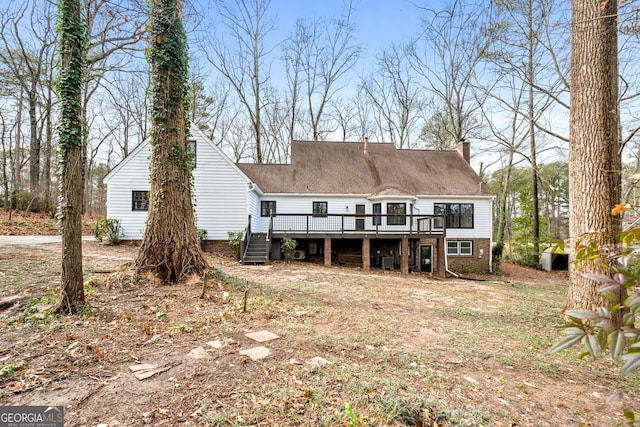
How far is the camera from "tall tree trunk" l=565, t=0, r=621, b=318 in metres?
4.72

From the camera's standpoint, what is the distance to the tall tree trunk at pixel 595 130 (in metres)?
4.72

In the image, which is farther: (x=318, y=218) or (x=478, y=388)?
(x=318, y=218)

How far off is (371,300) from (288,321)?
8.66ft

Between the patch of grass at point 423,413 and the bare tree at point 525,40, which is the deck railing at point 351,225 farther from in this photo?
the patch of grass at point 423,413

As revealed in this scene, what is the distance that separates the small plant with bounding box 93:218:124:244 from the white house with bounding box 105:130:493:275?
0.89 feet

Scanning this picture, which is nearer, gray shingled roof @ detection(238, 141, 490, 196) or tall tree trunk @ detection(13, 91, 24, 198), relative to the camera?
gray shingled roof @ detection(238, 141, 490, 196)

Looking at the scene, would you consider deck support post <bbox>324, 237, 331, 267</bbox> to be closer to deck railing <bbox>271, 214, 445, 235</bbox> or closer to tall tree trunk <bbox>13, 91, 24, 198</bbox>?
deck railing <bbox>271, 214, 445, 235</bbox>

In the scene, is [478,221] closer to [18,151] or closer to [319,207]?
[319,207]

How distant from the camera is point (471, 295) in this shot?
845 cm

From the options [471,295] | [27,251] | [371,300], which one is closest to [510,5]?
[471,295]

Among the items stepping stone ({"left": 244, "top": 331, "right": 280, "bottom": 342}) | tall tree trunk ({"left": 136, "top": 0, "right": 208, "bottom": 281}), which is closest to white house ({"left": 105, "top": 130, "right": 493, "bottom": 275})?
tall tree trunk ({"left": 136, "top": 0, "right": 208, "bottom": 281})

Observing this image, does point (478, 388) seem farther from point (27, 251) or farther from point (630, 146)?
point (27, 251)

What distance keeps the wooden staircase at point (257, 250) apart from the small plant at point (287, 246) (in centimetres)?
79

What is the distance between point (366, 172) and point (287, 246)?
23.1ft
